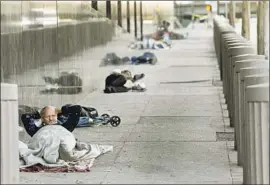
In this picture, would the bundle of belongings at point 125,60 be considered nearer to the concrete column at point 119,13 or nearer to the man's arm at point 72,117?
the concrete column at point 119,13

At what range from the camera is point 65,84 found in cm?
1402

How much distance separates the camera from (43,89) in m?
11.9

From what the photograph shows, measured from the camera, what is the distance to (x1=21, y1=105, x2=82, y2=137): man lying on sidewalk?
29.6ft

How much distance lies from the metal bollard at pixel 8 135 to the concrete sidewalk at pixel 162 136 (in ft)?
4.00

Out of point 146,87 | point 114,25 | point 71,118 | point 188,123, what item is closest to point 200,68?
point 114,25

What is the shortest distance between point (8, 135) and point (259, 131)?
200 centimetres

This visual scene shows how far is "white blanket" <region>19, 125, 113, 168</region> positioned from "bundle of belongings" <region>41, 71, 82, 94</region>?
10.4ft

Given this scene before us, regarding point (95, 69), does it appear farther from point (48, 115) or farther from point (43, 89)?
point (48, 115)

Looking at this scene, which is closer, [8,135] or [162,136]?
[8,135]

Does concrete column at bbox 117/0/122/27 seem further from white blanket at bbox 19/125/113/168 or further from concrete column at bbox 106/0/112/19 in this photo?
white blanket at bbox 19/125/113/168

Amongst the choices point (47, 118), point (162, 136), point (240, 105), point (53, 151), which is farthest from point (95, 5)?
point (240, 105)

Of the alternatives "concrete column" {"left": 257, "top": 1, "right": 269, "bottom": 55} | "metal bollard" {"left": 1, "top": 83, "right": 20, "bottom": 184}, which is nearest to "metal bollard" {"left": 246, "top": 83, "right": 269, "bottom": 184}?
"metal bollard" {"left": 1, "top": 83, "right": 20, "bottom": 184}

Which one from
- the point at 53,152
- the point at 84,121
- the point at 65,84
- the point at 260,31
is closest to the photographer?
the point at 53,152

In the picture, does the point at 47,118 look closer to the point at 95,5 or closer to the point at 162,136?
the point at 162,136
